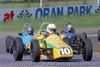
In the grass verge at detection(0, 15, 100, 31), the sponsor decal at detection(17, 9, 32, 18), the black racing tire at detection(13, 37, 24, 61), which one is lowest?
the grass verge at detection(0, 15, 100, 31)

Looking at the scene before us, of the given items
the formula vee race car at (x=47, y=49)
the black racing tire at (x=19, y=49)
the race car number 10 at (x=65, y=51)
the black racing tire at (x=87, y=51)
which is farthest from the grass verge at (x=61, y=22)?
the race car number 10 at (x=65, y=51)

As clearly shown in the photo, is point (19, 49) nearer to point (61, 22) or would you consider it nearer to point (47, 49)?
point (47, 49)

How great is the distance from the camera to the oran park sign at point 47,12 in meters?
26.8

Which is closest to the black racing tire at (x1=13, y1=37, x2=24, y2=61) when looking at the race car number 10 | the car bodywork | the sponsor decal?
the car bodywork

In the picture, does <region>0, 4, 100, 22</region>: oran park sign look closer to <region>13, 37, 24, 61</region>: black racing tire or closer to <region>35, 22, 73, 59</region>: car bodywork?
<region>13, 37, 24, 61</region>: black racing tire

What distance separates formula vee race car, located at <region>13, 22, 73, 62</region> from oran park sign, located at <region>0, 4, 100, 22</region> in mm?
13862

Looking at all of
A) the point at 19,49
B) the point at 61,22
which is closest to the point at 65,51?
the point at 19,49

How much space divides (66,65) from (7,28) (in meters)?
15.0

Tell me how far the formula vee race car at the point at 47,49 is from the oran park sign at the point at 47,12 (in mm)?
13862

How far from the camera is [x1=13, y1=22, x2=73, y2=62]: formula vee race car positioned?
1146cm

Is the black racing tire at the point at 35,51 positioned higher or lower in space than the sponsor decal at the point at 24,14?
higher

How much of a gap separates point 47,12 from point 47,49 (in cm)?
1640

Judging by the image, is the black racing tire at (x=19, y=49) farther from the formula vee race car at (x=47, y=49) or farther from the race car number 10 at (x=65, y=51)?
the race car number 10 at (x=65, y=51)

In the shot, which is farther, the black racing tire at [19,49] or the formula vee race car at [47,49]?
the black racing tire at [19,49]
